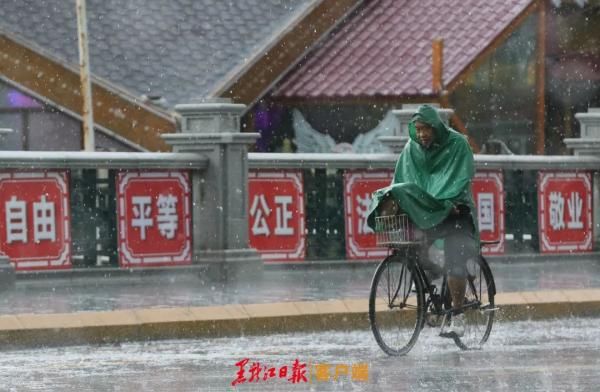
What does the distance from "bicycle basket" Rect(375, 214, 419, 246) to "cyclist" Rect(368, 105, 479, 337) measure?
53mm

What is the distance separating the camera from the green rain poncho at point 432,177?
11867mm

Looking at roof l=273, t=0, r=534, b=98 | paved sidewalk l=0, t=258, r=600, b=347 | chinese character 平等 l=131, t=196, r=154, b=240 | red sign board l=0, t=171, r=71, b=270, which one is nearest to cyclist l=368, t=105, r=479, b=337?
paved sidewalk l=0, t=258, r=600, b=347

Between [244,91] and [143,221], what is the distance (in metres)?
12.3

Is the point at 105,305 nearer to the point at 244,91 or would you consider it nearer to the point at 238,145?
the point at 238,145

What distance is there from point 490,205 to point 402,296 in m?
9.62

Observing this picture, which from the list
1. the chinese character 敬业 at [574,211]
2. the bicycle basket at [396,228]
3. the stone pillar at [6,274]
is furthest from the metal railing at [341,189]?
the bicycle basket at [396,228]

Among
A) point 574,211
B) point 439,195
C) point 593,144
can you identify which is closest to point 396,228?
point 439,195

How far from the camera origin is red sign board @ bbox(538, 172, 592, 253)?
22047 millimetres

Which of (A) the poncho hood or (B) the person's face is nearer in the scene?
(A) the poncho hood

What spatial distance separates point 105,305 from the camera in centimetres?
1567

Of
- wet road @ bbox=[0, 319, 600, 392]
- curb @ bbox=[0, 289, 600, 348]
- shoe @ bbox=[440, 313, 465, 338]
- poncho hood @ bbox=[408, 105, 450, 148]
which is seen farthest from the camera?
curb @ bbox=[0, 289, 600, 348]

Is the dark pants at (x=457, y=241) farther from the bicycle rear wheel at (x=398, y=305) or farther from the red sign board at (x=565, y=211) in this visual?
the red sign board at (x=565, y=211)

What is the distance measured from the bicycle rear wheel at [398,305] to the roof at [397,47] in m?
17.1

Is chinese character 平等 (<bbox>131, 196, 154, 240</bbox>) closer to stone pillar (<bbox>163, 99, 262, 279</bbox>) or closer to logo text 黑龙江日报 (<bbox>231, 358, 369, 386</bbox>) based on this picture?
stone pillar (<bbox>163, 99, 262, 279</bbox>)
